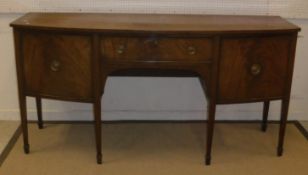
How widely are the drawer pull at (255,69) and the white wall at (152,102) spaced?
22.2 inches

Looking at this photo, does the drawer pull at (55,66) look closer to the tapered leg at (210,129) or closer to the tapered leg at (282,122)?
the tapered leg at (210,129)

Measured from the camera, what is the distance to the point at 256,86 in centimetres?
210

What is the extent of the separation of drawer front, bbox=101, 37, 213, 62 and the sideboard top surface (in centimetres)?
5

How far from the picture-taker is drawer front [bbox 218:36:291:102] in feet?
6.57

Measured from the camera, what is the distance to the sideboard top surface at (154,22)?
1959 mm

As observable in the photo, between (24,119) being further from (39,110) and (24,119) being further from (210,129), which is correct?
(210,129)

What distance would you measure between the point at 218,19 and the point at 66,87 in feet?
2.78

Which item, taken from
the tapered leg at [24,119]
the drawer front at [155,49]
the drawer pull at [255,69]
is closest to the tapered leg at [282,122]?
the drawer pull at [255,69]

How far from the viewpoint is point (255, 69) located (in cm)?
206

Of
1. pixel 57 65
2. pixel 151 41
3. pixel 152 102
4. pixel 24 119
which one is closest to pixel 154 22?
pixel 151 41

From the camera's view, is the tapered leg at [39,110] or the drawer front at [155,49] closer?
the drawer front at [155,49]

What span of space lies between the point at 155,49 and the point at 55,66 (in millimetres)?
485

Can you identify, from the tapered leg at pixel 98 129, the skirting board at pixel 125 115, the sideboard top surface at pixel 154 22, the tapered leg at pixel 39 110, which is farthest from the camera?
the skirting board at pixel 125 115

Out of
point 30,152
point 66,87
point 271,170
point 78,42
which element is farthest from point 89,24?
point 271,170
